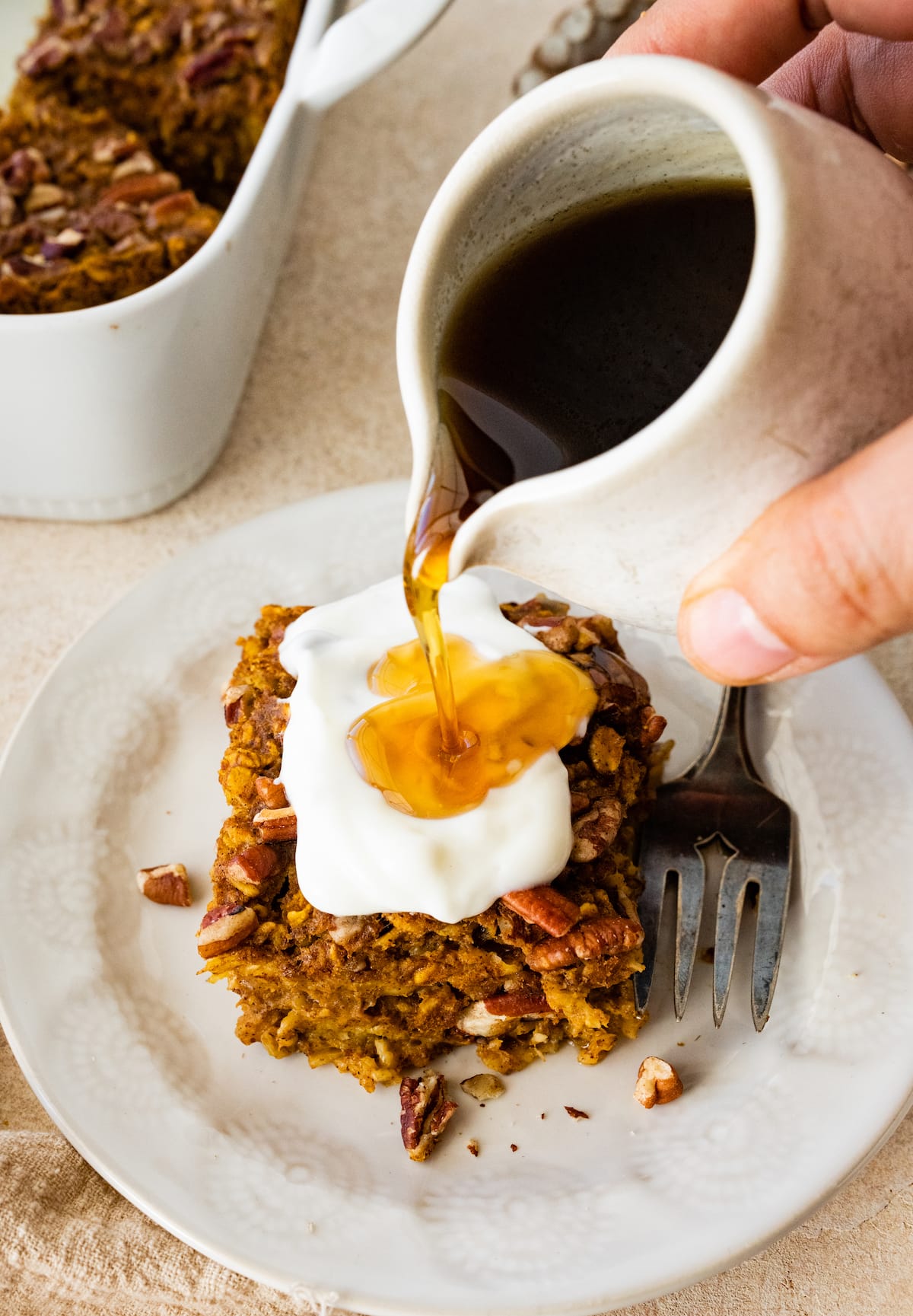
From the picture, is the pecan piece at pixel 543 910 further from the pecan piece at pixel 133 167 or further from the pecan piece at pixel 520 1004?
the pecan piece at pixel 133 167

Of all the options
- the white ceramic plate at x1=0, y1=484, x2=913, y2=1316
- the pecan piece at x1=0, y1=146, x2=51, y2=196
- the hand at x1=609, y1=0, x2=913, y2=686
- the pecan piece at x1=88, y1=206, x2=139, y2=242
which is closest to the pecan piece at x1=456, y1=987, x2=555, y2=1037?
the white ceramic plate at x1=0, y1=484, x2=913, y2=1316

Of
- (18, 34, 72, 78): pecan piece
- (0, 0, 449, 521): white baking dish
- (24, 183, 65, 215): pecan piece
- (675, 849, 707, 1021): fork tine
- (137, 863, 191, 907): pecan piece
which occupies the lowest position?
(675, 849, 707, 1021): fork tine

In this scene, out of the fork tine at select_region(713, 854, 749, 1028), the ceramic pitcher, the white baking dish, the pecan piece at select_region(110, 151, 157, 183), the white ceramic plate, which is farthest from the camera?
the pecan piece at select_region(110, 151, 157, 183)

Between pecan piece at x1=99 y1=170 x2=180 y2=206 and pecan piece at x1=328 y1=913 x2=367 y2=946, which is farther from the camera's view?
pecan piece at x1=99 y1=170 x2=180 y2=206

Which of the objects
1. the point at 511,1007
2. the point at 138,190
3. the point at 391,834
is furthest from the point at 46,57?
the point at 511,1007

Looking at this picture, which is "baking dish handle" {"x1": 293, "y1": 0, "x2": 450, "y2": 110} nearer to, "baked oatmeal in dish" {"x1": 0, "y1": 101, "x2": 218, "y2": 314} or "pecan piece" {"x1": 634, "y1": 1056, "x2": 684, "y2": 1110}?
"baked oatmeal in dish" {"x1": 0, "y1": 101, "x2": 218, "y2": 314}

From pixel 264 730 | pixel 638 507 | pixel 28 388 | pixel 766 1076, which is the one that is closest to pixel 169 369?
pixel 28 388
